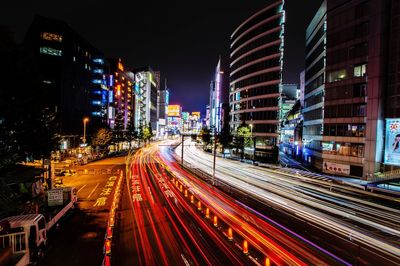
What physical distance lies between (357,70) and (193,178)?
104 ft

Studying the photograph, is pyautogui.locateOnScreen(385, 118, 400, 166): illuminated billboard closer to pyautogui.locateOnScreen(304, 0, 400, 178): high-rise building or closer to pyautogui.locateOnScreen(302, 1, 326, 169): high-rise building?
pyautogui.locateOnScreen(304, 0, 400, 178): high-rise building

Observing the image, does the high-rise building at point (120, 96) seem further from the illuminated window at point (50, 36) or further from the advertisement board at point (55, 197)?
the advertisement board at point (55, 197)

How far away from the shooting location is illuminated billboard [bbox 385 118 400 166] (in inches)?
1406

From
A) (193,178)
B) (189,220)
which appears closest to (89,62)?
(193,178)

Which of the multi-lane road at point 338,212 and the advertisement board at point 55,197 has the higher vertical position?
the advertisement board at point 55,197

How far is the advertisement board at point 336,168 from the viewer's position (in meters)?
42.5

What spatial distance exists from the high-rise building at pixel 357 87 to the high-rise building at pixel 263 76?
18.7 meters

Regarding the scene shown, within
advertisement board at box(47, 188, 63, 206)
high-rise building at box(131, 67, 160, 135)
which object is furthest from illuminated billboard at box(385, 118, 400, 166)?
high-rise building at box(131, 67, 160, 135)

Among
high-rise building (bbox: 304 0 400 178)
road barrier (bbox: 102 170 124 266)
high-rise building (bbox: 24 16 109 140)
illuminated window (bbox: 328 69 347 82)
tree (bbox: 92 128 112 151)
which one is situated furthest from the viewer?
high-rise building (bbox: 24 16 109 140)

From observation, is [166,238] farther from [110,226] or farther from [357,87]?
[357,87]

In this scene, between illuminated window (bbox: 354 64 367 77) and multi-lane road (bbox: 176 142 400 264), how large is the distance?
1919 cm

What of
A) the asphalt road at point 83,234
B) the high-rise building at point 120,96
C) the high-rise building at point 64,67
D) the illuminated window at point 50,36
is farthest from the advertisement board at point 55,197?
the high-rise building at point 120,96

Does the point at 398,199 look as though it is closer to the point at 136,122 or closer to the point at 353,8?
the point at 353,8

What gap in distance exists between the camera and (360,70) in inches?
1629
